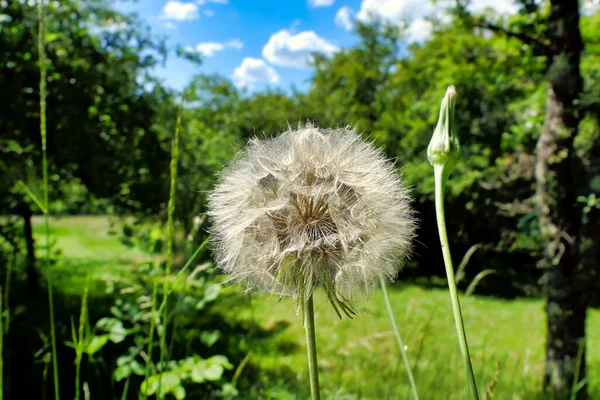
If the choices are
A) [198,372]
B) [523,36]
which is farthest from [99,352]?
[523,36]

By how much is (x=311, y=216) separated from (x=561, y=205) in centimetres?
→ 344

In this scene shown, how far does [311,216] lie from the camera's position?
3.94 ft

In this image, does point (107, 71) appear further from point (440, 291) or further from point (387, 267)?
point (440, 291)

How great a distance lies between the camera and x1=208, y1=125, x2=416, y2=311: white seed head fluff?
110 cm

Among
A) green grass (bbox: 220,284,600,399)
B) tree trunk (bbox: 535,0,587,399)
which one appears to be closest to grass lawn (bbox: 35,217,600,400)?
green grass (bbox: 220,284,600,399)

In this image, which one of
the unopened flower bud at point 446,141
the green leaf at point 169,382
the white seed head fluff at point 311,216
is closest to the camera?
the unopened flower bud at point 446,141

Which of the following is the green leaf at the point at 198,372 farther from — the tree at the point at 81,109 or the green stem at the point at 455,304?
the tree at the point at 81,109

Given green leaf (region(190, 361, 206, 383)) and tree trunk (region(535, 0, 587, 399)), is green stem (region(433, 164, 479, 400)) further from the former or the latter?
tree trunk (region(535, 0, 587, 399))

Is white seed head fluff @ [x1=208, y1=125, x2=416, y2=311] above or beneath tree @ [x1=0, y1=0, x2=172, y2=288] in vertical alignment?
beneath

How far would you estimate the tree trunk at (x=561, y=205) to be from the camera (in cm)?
376

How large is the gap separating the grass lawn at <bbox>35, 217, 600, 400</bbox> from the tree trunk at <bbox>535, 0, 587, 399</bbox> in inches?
15.6

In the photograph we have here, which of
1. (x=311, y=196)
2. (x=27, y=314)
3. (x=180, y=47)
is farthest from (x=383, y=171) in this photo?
(x=180, y=47)

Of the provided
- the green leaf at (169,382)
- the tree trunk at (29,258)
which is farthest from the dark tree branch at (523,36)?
the tree trunk at (29,258)

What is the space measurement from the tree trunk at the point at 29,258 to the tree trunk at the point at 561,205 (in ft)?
15.2
